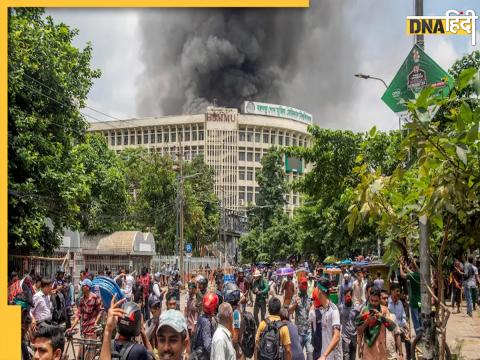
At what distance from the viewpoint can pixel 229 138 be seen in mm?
91438

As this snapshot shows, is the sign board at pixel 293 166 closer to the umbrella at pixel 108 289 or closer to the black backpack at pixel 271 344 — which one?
the black backpack at pixel 271 344

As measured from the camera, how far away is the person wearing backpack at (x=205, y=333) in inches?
257

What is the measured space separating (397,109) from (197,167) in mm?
59214

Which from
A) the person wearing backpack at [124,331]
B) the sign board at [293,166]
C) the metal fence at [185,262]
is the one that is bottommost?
the metal fence at [185,262]

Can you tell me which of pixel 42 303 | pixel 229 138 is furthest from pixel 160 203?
pixel 229 138

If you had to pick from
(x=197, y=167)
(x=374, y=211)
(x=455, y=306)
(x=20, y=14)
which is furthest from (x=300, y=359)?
(x=197, y=167)

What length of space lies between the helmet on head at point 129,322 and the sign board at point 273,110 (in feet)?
296

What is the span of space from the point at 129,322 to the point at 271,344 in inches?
106

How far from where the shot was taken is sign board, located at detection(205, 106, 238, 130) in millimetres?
91125

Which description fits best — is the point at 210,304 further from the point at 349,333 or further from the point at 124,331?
the point at 349,333

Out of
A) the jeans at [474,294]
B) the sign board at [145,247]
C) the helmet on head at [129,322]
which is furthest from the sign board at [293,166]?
the helmet on head at [129,322]

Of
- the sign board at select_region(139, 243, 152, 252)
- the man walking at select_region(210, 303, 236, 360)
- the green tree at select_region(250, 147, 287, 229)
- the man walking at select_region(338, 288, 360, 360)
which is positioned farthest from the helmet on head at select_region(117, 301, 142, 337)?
the green tree at select_region(250, 147, 287, 229)

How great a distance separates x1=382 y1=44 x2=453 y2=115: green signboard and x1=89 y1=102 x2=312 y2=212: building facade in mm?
81318

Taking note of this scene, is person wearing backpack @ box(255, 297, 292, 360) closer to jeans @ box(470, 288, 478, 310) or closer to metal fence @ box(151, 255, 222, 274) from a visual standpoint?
jeans @ box(470, 288, 478, 310)
